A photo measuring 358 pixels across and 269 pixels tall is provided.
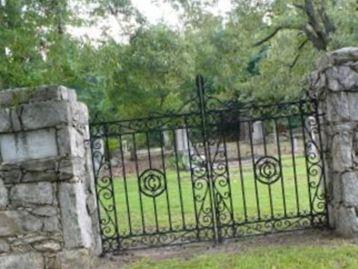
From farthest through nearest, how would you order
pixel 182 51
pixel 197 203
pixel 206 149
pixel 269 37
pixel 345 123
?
pixel 269 37 < pixel 182 51 < pixel 197 203 < pixel 206 149 < pixel 345 123

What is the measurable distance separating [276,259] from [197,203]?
404 centimetres

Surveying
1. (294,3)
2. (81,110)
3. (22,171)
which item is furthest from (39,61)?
(294,3)

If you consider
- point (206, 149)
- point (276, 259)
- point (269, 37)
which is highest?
point (269, 37)

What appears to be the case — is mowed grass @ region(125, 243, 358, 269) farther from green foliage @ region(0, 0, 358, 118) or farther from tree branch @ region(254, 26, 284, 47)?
tree branch @ region(254, 26, 284, 47)

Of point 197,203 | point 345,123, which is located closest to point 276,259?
point 345,123

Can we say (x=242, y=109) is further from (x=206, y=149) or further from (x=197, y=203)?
(x=197, y=203)

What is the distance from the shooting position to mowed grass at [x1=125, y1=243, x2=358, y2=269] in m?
4.82

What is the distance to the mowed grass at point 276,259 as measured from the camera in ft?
15.8

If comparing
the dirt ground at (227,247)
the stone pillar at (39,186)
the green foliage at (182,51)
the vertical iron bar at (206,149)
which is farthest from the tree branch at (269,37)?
the stone pillar at (39,186)

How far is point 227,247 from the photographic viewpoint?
18.7ft

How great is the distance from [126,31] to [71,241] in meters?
9.08

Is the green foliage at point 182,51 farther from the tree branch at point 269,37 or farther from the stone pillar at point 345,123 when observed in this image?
the stone pillar at point 345,123

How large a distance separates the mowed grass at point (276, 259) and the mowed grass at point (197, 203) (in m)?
0.67

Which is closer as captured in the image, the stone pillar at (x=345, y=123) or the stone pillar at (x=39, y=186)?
the stone pillar at (x=39, y=186)
